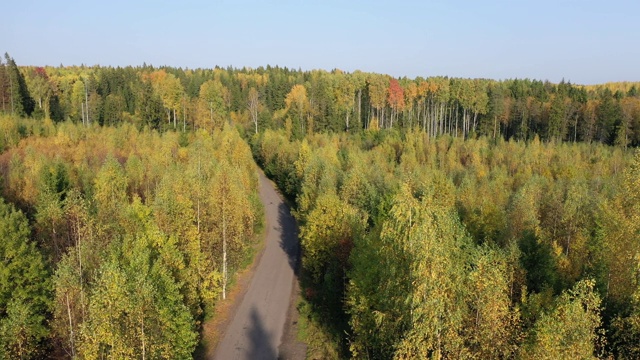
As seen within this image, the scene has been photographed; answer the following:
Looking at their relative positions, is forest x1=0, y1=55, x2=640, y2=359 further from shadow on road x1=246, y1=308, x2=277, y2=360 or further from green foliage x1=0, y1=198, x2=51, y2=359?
shadow on road x1=246, y1=308, x2=277, y2=360

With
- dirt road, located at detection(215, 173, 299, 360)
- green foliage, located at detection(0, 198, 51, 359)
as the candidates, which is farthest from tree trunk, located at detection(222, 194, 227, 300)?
green foliage, located at detection(0, 198, 51, 359)

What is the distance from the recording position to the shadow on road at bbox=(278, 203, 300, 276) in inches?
1884

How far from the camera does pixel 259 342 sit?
32188 millimetres

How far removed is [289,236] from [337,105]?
68867 millimetres

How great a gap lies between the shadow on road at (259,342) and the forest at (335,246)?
2984mm

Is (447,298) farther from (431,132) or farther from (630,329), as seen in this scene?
(431,132)

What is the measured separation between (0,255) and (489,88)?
4686 inches

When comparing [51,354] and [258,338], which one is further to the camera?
[258,338]

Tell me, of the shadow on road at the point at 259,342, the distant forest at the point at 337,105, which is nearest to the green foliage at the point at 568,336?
the shadow on road at the point at 259,342

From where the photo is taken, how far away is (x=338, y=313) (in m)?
35.9

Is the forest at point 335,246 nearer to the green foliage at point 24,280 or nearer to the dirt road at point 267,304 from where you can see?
the green foliage at point 24,280

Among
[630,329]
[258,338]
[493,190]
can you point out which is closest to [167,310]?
[258,338]

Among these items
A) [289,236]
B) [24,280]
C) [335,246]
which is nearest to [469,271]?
[335,246]

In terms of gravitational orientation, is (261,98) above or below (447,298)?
above
